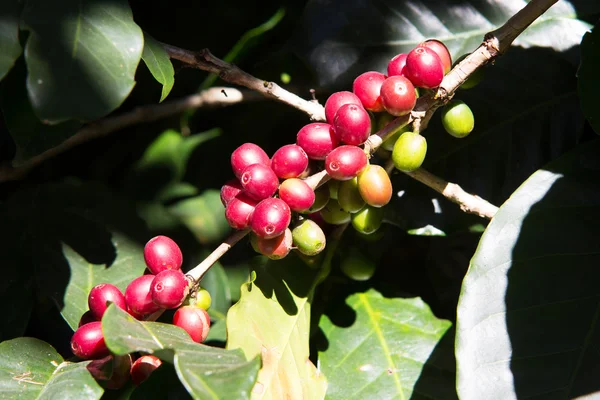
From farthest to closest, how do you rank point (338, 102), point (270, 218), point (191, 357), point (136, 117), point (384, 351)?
point (136, 117) < point (384, 351) < point (338, 102) < point (270, 218) < point (191, 357)

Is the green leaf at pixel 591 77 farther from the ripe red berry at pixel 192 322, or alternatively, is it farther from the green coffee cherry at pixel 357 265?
the ripe red berry at pixel 192 322

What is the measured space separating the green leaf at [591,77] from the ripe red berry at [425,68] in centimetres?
27

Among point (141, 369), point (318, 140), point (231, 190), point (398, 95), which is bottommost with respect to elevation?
point (141, 369)

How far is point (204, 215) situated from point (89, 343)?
1.93 feet

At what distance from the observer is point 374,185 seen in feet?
3.25

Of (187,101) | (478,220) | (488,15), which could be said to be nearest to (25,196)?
(187,101)

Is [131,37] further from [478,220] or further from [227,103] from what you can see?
[478,220]

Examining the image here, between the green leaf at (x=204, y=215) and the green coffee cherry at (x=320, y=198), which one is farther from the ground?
the green coffee cherry at (x=320, y=198)

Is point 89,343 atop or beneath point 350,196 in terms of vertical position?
beneath

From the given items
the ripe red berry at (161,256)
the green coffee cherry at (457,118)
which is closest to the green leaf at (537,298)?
the green coffee cherry at (457,118)

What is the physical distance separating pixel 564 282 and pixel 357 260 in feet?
1.26

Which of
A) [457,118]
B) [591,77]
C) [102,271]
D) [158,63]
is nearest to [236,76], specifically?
[158,63]

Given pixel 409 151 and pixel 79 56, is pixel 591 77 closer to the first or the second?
pixel 409 151

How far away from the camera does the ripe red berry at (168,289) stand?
942 millimetres
